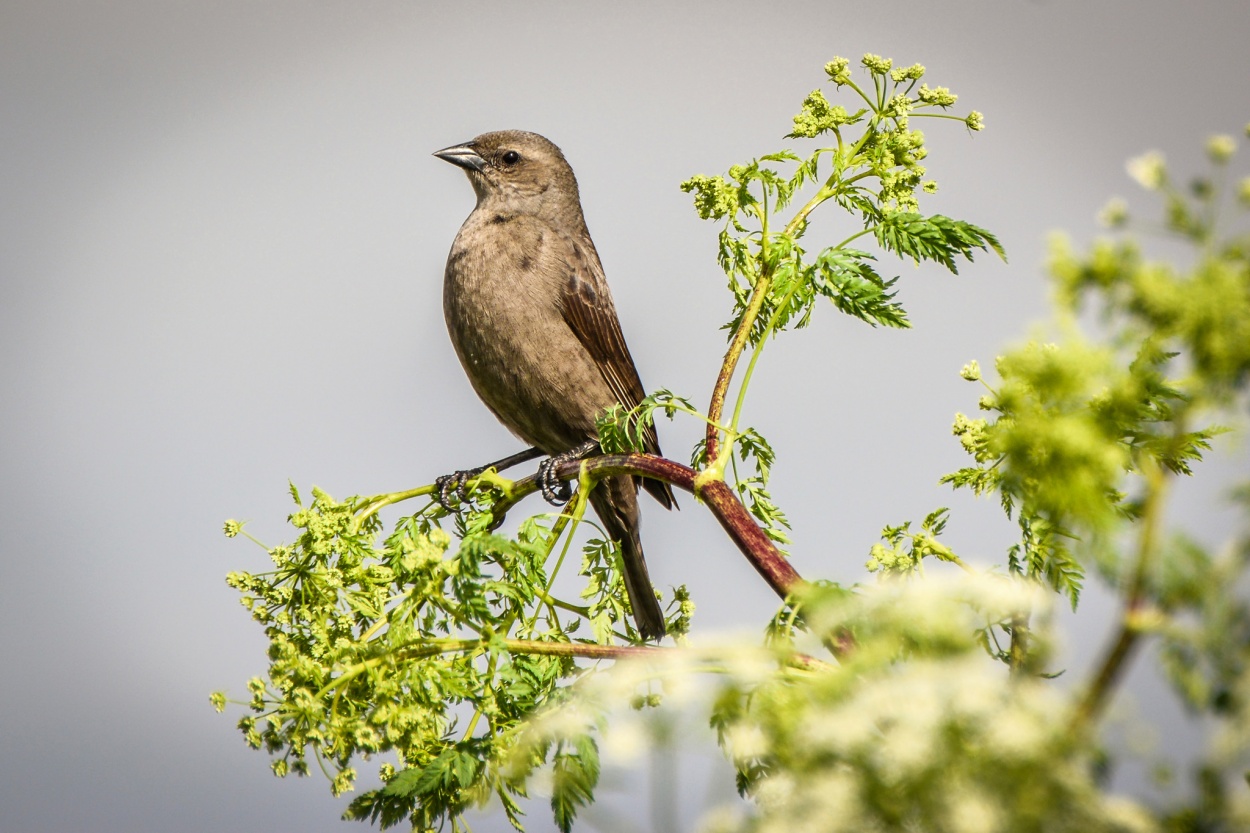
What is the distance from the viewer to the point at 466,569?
170cm

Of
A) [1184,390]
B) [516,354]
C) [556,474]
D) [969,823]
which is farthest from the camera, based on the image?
[516,354]

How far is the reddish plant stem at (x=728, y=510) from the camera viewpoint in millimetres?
1420

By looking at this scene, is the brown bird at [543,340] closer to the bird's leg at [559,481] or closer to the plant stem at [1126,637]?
the bird's leg at [559,481]

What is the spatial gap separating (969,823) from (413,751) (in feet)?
4.30

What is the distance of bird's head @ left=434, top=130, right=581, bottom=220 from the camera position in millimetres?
4930

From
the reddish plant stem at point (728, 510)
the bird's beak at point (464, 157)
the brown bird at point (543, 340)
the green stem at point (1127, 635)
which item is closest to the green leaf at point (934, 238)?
the reddish plant stem at point (728, 510)

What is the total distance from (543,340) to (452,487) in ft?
4.29

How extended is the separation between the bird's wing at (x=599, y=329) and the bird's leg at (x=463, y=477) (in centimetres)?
42

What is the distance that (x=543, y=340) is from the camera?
4.27 m

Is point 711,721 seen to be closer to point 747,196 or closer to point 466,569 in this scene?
point 466,569

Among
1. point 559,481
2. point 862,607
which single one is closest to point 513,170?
point 559,481

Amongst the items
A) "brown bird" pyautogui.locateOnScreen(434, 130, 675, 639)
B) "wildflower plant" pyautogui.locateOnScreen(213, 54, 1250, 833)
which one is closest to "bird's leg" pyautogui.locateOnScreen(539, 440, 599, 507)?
"brown bird" pyautogui.locateOnScreen(434, 130, 675, 639)

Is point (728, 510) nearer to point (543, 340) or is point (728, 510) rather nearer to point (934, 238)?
point (934, 238)

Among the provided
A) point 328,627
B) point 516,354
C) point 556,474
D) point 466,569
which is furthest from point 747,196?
point 516,354
